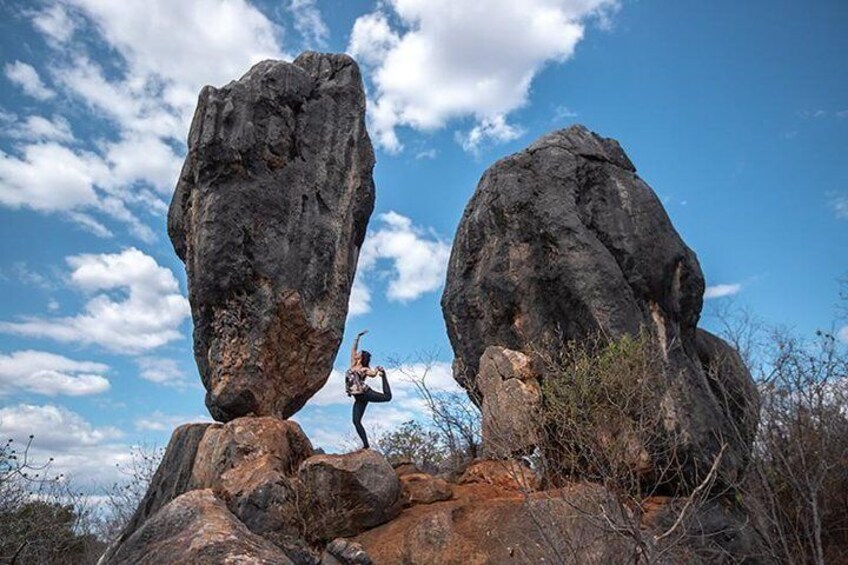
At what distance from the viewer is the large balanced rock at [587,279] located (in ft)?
49.3

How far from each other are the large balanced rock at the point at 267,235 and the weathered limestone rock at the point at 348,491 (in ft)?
9.22

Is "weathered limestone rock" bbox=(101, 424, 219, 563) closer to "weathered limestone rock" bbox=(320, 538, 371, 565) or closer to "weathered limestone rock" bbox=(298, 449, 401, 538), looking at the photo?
"weathered limestone rock" bbox=(298, 449, 401, 538)

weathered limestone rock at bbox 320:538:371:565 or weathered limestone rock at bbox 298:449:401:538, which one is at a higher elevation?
weathered limestone rock at bbox 298:449:401:538

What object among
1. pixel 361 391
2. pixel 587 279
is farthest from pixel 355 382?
pixel 587 279

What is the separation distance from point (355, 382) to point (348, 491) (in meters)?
2.59

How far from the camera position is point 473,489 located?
44.8 ft

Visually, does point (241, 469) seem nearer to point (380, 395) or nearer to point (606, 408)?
point (380, 395)

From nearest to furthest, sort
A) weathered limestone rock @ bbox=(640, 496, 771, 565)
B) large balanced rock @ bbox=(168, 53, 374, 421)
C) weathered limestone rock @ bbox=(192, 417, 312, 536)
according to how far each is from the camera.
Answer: weathered limestone rock @ bbox=(192, 417, 312, 536) → weathered limestone rock @ bbox=(640, 496, 771, 565) → large balanced rock @ bbox=(168, 53, 374, 421)

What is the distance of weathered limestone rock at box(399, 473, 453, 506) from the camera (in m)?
13.1

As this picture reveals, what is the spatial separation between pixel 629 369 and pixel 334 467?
6.02 m

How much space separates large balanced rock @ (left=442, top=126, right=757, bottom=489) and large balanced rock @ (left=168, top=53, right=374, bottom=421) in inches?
143

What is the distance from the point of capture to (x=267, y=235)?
1502 centimetres

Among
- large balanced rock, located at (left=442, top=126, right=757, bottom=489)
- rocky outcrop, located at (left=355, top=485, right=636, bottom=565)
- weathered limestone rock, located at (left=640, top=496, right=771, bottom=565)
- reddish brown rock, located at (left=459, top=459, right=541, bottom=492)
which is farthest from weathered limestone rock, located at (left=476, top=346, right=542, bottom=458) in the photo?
weathered limestone rock, located at (left=640, top=496, right=771, bottom=565)

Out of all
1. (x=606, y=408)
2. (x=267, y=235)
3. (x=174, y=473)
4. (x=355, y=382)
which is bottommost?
(x=174, y=473)
